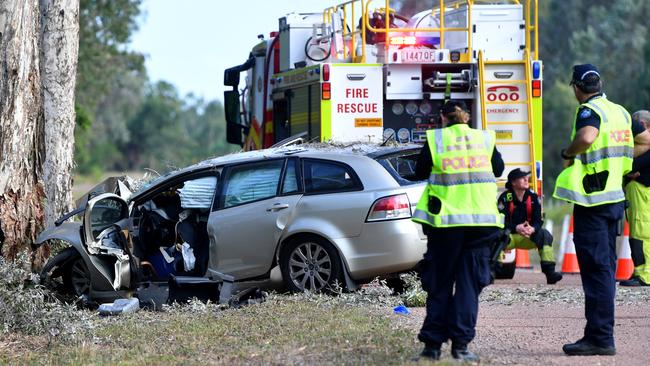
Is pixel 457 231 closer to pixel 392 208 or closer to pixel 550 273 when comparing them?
pixel 392 208

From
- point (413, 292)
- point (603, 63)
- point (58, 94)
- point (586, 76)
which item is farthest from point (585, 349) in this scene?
point (603, 63)

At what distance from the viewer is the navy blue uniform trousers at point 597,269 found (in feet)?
27.2

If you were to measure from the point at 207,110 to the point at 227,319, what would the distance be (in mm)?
113089

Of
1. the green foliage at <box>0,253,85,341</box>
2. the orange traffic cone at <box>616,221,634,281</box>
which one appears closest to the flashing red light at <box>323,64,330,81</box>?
the orange traffic cone at <box>616,221,634,281</box>

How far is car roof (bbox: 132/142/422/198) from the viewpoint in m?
11.5

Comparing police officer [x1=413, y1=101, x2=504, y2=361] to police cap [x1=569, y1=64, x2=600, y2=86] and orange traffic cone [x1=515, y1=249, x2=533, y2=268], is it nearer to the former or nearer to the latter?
police cap [x1=569, y1=64, x2=600, y2=86]

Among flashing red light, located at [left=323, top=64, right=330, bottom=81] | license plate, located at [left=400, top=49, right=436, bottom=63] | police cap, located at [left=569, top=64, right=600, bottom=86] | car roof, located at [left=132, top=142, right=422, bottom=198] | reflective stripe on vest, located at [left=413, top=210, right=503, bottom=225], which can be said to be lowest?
reflective stripe on vest, located at [left=413, top=210, right=503, bottom=225]

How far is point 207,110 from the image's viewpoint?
122 metres

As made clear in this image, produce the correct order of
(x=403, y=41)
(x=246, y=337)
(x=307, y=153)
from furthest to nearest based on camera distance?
(x=403, y=41)
(x=307, y=153)
(x=246, y=337)

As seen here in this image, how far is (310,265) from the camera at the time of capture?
37.4ft

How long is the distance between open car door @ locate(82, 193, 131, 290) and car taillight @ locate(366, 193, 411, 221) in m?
2.41

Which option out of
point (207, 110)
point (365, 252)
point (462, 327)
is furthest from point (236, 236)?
point (207, 110)

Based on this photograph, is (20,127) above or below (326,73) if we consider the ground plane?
below

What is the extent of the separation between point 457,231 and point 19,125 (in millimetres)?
5221
